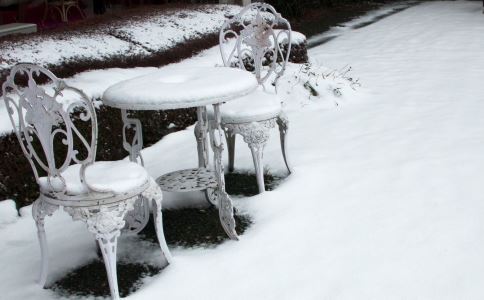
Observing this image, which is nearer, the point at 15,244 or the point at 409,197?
the point at 15,244

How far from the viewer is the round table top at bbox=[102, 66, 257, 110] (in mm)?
3424

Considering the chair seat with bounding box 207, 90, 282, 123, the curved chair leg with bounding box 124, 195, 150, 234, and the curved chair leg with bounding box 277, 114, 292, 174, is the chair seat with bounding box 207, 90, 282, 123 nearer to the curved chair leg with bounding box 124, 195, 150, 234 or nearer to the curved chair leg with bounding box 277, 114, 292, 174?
the curved chair leg with bounding box 277, 114, 292, 174

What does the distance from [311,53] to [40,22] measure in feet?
14.1

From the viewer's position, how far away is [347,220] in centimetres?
386

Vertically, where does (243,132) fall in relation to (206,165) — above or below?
above

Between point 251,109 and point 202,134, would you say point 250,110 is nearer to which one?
point 251,109

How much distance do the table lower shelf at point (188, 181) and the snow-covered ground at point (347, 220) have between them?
0.28 metres

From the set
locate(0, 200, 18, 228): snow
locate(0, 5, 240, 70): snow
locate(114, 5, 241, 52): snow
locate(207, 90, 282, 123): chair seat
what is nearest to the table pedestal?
locate(207, 90, 282, 123): chair seat

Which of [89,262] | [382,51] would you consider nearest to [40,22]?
[382,51]

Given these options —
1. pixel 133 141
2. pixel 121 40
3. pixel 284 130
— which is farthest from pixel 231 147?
pixel 121 40

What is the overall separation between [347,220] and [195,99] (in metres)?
1.17

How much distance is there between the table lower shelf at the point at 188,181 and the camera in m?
3.99

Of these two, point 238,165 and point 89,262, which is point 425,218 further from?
point 89,262

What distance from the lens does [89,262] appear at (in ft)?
11.9
